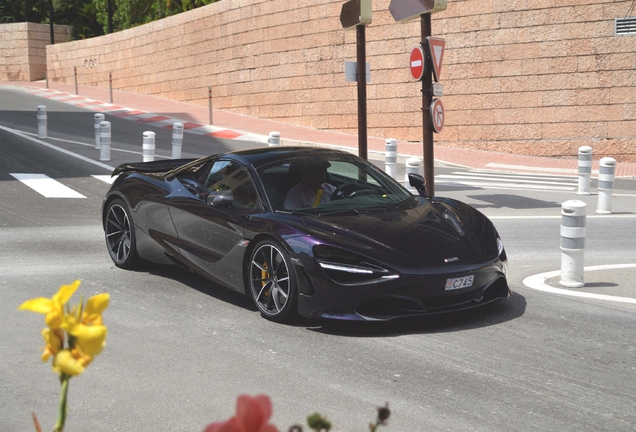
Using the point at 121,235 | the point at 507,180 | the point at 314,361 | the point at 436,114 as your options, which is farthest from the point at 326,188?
the point at 507,180

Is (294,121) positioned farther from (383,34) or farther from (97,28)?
(97,28)

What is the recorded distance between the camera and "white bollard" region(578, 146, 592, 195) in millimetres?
14607

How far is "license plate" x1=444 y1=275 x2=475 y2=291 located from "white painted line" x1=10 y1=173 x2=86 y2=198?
334 inches

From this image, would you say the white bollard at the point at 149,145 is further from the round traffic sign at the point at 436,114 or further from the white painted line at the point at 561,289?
the white painted line at the point at 561,289

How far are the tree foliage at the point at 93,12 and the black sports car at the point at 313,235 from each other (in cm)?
3394

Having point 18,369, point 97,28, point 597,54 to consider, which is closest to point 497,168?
point 597,54

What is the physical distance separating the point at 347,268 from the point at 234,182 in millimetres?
1675

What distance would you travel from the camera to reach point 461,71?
23062 mm

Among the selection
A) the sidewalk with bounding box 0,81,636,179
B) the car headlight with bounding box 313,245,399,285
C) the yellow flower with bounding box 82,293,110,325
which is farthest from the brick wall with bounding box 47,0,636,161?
the yellow flower with bounding box 82,293,110,325

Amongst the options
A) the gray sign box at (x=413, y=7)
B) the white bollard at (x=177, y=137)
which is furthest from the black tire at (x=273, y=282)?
the white bollard at (x=177, y=137)

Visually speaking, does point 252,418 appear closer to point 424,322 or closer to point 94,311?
point 94,311

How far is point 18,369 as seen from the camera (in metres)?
5.24

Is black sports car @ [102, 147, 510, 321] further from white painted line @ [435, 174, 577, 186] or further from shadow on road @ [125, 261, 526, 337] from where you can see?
white painted line @ [435, 174, 577, 186]

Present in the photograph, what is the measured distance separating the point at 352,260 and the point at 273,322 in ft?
2.78
